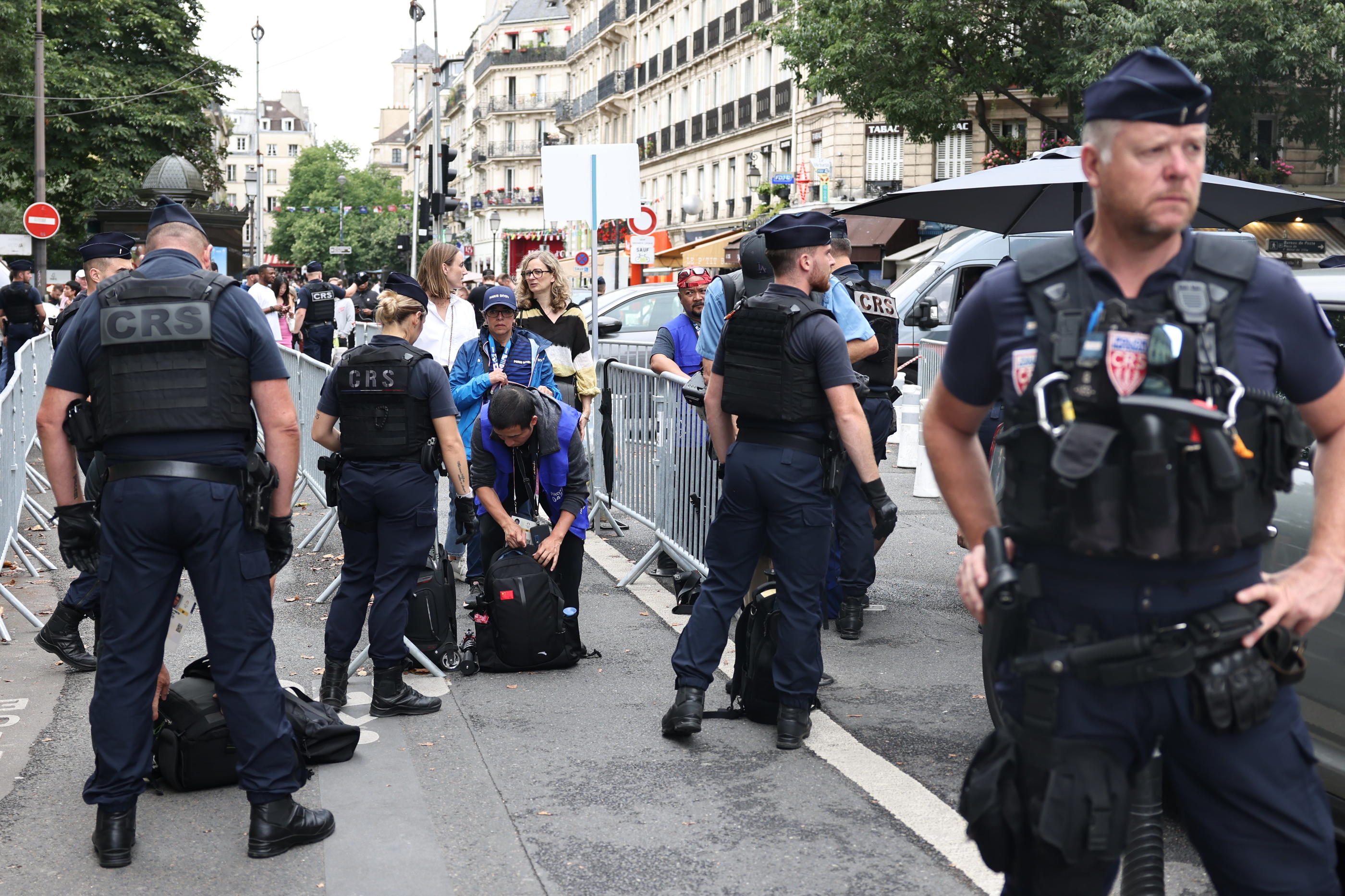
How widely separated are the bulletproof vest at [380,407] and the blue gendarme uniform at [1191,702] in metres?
3.58

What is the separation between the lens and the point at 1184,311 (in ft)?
8.19

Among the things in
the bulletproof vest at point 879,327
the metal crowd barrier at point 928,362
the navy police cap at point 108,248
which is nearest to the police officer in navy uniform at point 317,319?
the metal crowd barrier at point 928,362

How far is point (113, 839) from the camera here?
13.9 ft

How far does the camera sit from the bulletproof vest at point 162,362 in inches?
166

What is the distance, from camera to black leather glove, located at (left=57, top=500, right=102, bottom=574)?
446 centimetres

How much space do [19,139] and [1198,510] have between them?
44495 mm

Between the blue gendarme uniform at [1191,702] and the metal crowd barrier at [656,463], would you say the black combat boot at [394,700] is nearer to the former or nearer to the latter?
the metal crowd barrier at [656,463]

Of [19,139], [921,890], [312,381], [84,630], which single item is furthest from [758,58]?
[921,890]

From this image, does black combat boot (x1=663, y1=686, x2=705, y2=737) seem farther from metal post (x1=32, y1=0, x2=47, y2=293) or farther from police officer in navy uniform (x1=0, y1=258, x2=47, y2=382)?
metal post (x1=32, y1=0, x2=47, y2=293)

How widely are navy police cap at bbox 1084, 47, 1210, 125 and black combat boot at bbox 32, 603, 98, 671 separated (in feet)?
17.6

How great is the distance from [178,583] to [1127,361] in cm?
293

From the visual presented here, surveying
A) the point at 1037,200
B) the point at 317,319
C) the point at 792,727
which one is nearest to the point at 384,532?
the point at 792,727

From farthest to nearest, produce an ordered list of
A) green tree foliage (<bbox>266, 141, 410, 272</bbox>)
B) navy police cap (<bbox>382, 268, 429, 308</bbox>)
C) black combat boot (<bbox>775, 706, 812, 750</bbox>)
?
green tree foliage (<bbox>266, 141, 410, 272</bbox>), navy police cap (<bbox>382, 268, 429, 308</bbox>), black combat boot (<bbox>775, 706, 812, 750</bbox>)

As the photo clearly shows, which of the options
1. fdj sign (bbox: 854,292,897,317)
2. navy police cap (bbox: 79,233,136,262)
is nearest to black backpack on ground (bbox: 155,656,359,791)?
navy police cap (bbox: 79,233,136,262)
